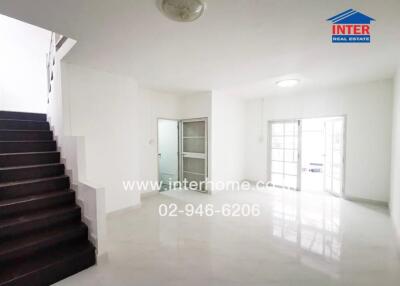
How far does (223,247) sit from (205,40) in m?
2.66

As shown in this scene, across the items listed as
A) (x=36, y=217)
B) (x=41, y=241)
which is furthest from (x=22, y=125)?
(x=41, y=241)

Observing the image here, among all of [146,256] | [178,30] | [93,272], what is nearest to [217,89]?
[178,30]

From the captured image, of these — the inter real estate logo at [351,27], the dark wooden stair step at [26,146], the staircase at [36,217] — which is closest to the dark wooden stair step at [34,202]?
the staircase at [36,217]

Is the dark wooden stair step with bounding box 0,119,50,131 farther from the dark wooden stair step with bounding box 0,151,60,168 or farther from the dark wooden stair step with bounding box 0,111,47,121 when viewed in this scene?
the dark wooden stair step with bounding box 0,151,60,168

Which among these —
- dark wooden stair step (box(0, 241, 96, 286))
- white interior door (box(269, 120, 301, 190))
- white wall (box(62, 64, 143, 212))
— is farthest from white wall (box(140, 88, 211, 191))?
dark wooden stair step (box(0, 241, 96, 286))

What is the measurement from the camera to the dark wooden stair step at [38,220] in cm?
207

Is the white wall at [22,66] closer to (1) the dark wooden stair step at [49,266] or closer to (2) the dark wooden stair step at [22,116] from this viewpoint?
(2) the dark wooden stair step at [22,116]

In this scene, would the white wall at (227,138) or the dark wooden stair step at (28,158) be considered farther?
the white wall at (227,138)

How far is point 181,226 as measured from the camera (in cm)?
317

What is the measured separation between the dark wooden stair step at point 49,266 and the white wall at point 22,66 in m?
4.21

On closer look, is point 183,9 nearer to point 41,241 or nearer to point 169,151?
point 41,241

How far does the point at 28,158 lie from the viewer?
292cm

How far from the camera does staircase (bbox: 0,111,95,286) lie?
6.25ft

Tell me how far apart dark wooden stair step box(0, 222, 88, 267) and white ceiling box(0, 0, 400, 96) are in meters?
2.28
